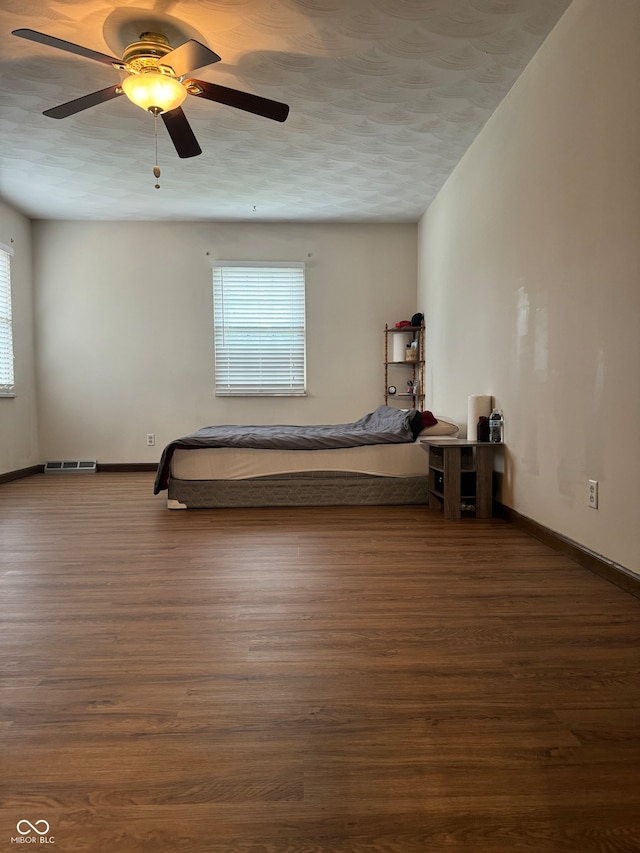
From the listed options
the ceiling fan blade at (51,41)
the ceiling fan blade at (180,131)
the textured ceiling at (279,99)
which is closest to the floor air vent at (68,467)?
the textured ceiling at (279,99)

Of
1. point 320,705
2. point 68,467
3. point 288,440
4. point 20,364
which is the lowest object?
point 68,467

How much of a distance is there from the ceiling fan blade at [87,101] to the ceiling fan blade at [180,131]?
28 cm

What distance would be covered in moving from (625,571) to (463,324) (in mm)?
2775

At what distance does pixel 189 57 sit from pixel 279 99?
1.26 meters

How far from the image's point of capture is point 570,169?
2.79 metres

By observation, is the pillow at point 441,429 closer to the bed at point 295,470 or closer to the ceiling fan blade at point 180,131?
the bed at point 295,470

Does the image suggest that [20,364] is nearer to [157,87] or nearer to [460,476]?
[157,87]

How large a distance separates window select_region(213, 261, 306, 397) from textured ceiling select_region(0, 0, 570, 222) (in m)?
0.82

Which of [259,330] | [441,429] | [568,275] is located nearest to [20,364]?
[259,330]

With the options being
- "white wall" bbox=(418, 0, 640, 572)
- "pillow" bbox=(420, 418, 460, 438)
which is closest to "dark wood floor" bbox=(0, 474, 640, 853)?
"white wall" bbox=(418, 0, 640, 572)

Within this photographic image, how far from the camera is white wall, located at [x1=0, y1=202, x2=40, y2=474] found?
225 inches

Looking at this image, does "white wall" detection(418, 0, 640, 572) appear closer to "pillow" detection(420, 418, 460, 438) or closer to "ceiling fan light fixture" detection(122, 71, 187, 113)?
"pillow" detection(420, 418, 460, 438)

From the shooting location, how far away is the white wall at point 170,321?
6.36 meters

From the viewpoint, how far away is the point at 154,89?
2.76m
